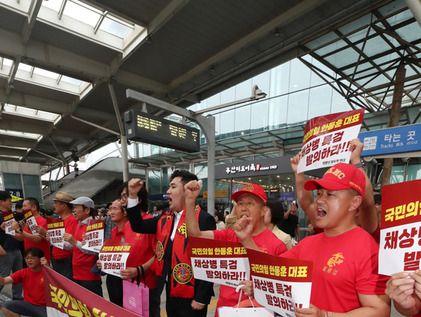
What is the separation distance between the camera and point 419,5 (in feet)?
14.8

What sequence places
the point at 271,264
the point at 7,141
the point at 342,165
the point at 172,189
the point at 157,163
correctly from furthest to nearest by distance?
the point at 7,141 → the point at 157,163 → the point at 172,189 → the point at 342,165 → the point at 271,264

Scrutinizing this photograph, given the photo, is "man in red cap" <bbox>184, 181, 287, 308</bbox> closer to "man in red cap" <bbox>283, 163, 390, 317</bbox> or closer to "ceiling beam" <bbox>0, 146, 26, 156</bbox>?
"man in red cap" <bbox>283, 163, 390, 317</bbox>

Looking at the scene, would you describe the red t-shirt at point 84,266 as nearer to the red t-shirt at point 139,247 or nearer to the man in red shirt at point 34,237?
the red t-shirt at point 139,247

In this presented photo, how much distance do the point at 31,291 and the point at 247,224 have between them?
308 centimetres

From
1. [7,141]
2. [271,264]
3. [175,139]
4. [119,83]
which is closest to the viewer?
[271,264]

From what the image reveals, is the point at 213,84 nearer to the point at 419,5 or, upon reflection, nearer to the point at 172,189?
the point at 419,5

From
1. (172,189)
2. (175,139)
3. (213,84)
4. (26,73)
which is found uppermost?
(26,73)

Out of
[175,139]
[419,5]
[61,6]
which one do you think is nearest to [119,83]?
[61,6]

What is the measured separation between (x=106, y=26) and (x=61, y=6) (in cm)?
172

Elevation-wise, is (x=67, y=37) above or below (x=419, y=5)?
above

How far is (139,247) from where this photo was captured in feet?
10.9

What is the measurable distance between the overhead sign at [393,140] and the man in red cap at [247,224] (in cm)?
444

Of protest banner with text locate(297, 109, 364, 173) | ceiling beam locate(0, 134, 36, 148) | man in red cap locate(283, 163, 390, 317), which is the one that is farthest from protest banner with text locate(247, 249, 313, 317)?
ceiling beam locate(0, 134, 36, 148)

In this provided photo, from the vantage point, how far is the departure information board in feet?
24.2
